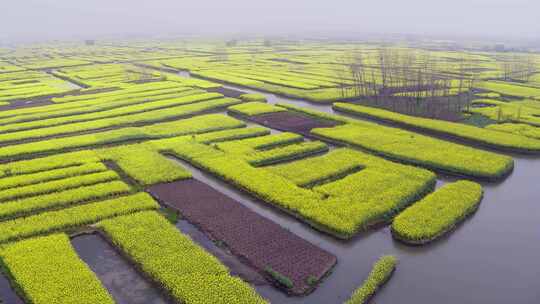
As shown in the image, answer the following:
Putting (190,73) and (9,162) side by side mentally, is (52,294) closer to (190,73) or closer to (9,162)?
(9,162)

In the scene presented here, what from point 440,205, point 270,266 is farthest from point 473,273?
point 270,266

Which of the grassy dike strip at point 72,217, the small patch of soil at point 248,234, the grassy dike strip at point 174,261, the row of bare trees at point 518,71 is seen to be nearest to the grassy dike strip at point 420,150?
the small patch of soil at point 248,234

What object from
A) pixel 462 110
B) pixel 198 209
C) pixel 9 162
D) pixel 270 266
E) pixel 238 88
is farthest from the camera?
pixel 238 88

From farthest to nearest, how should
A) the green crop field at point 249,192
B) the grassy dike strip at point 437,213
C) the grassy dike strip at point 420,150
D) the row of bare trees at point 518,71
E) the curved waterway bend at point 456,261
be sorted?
the row of bare trees at point 518,71, the grassy dike strip at point 420,150, the grassy dike strip at point 437,213, the green crop field at point 249,192, the curved waterway bend at point 456,261

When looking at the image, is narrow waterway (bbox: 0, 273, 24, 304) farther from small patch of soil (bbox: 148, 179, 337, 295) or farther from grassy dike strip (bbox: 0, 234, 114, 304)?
small patch of soil (bbox: 148, 179, 337, 295)

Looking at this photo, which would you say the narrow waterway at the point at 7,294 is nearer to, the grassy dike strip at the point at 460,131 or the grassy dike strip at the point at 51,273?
the grassy dike strip at the point at 51,273

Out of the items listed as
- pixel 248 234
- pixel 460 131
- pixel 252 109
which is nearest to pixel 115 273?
pixel 248 234
